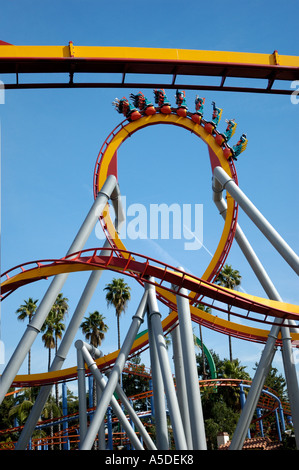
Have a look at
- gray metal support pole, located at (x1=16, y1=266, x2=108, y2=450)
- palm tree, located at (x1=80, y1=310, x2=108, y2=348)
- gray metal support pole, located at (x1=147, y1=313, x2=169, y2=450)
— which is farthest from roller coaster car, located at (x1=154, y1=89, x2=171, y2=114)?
palm tree, located at (x1=80, y1=310, x2=108, y2=348)

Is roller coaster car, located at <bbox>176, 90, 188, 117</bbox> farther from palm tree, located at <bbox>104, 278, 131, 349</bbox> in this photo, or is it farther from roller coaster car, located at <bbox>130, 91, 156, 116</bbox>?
palm tree, located at <bbox>104, 278, 131, 349</bbox>

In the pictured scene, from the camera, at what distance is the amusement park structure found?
475 inches

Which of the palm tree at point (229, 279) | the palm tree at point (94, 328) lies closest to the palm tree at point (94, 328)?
the palm tree at point (94, 328)

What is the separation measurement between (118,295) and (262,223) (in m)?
23.7

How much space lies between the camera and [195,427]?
11305 mm

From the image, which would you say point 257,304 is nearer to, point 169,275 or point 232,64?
point 169,275

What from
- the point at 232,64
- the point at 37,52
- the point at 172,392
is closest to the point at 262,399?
the point at 172,392

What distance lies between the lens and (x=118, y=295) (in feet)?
121

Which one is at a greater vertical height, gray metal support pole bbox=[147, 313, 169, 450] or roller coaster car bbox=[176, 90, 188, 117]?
roller coaster car bbox=[176, 90, 188, 117]

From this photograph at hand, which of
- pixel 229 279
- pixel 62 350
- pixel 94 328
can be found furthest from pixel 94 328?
pixel 62 350

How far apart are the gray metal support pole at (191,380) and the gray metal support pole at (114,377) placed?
1.21 metres

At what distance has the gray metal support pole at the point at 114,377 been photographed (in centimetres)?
1134

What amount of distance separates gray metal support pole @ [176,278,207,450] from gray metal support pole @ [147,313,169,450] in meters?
0.83
